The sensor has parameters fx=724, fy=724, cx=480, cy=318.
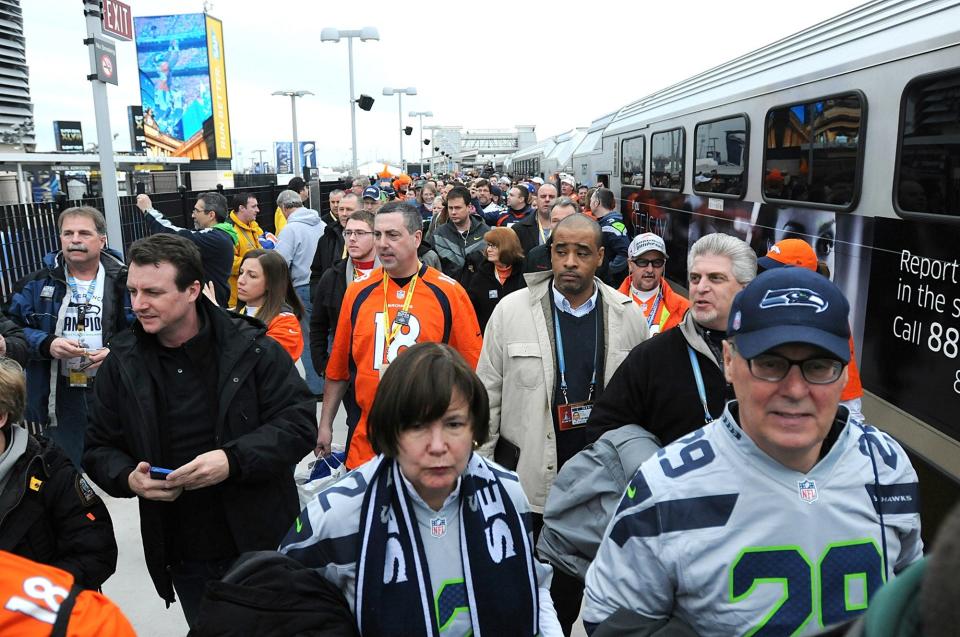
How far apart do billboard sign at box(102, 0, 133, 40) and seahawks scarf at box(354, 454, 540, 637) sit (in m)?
5.59

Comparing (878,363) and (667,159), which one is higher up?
(667,159)

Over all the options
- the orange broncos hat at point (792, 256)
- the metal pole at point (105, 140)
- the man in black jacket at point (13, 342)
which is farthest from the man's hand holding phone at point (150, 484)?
the metal pole at point (105, 140)

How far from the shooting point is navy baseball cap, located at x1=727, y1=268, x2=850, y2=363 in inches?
61.0

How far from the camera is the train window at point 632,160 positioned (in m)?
13.5

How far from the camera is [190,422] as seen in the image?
2.87 m

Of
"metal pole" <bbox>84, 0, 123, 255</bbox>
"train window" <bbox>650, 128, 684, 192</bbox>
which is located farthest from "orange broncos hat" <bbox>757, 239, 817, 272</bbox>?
"train window" <bbox>650, 128, 684, 192</bbox>

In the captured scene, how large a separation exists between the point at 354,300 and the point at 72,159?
18.4 meters

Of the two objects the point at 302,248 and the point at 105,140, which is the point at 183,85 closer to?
the point at 302,248

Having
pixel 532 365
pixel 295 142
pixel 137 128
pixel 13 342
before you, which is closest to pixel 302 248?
pixel 13 342

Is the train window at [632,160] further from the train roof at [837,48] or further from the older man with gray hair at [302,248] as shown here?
the older man with gray hair at [302,248]

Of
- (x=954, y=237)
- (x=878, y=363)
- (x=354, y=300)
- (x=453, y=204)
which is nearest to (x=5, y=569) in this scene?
(x=354, y=300)

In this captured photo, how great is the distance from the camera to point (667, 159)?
11.7m

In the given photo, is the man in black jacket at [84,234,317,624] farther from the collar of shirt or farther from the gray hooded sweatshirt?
the gray hooded sweatshirt

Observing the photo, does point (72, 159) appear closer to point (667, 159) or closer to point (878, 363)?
point (667, 159)
